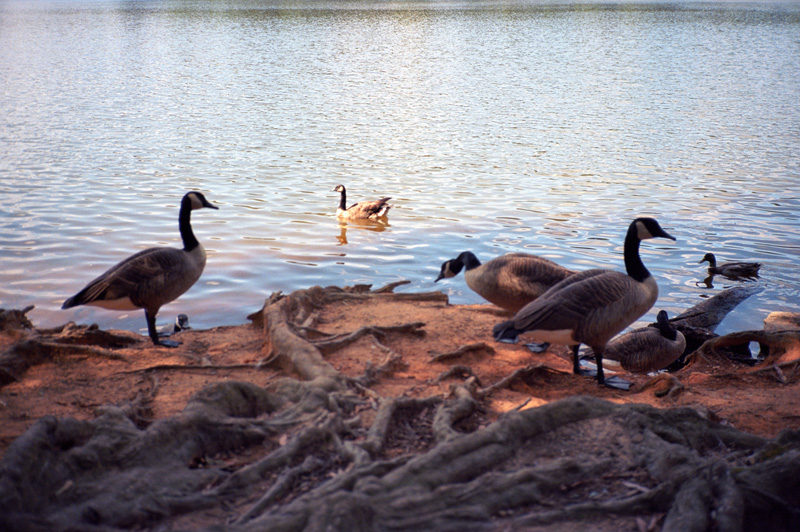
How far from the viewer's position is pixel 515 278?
8.80 metres

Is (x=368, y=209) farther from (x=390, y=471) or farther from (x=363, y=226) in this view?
(x=390, y=471)

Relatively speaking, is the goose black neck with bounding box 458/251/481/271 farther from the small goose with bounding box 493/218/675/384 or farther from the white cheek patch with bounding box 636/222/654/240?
the white cheek patch with bounding box 636/222/654/240

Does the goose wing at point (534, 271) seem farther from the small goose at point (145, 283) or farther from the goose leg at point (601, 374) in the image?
the small goose at point (145, 283)

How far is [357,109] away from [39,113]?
1402 centimetres

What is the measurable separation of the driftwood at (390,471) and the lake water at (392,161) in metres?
5.98

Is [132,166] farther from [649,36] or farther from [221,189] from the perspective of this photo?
[649,36]

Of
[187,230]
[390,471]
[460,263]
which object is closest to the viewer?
[390,471]

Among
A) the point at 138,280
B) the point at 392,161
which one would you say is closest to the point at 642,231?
the point at 138,280

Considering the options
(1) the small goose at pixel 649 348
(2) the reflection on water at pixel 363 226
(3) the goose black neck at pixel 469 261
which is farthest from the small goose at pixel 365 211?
(1) the small goose at pixel 649 348

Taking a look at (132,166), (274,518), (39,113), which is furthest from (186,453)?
(39,113)

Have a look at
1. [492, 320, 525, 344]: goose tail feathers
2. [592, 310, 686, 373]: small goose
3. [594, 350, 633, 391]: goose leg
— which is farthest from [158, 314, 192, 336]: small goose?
[592, 310, 686, 373]: small goose

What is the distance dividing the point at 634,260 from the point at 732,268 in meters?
5.84

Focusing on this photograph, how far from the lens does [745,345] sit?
357 inches

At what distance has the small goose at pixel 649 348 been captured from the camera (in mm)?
8891
